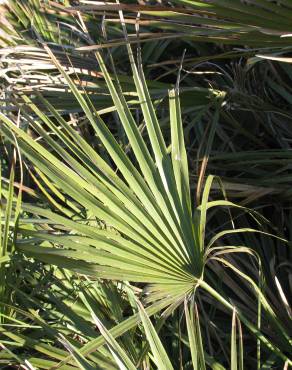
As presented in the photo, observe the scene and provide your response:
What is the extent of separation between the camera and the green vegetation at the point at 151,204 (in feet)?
4.85

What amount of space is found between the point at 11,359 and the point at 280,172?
942 mm

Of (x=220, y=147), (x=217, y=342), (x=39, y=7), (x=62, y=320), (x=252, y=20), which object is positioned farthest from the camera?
(x=39, y=7)

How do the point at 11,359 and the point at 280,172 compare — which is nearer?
the point at 11,359

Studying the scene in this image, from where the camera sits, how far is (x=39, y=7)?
243 cm

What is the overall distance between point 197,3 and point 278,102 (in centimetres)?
67

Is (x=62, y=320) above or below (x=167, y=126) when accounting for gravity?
below

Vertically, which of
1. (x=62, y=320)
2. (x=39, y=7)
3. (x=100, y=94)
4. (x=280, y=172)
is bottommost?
(x=62, y=320)

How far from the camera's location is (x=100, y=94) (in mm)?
2033

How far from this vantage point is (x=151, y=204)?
4.98ft

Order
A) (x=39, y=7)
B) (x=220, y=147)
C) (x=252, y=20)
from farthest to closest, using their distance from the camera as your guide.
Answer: (x=39, y=7)
(x=220, y=147)
(x=252, y=20)

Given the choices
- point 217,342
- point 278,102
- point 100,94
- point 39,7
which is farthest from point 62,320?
point 39,7

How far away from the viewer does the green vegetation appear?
1.48 m

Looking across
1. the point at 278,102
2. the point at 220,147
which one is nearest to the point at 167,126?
the point at 220,147

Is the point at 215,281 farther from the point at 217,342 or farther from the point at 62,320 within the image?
the point at 62,320
